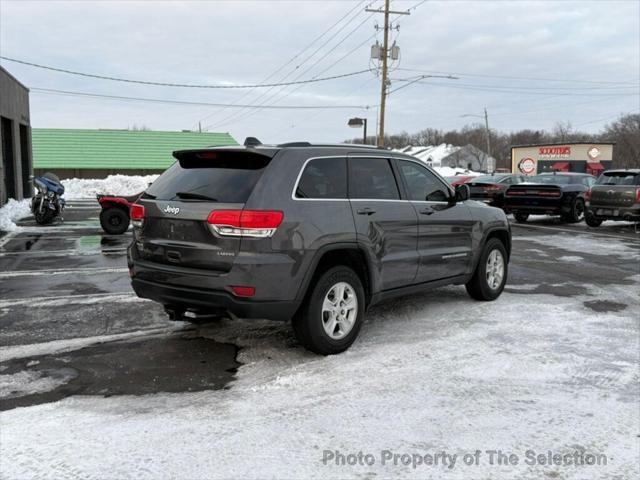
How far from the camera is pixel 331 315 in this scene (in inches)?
188

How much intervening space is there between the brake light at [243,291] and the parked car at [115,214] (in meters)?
10.5

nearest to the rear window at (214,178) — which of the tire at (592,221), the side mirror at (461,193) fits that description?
the side mirror at (461,193)

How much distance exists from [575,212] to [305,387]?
54.7ft

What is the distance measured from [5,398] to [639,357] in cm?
511

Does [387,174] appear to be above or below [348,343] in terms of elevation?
above

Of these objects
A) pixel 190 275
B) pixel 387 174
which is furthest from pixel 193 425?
pixel 387 174

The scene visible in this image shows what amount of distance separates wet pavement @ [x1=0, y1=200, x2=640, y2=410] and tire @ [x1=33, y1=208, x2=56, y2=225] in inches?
128

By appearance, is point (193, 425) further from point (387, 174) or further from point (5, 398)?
point (387, 174)

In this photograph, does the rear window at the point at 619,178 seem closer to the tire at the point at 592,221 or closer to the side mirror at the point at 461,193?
the tire at the point at 592,221

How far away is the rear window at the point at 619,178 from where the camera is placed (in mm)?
15922

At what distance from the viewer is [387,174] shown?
552 cm

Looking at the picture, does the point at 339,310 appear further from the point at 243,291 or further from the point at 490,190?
the point at 490,190

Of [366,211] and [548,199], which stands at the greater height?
[366,211]

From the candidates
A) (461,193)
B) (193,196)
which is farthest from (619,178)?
(193,196)
